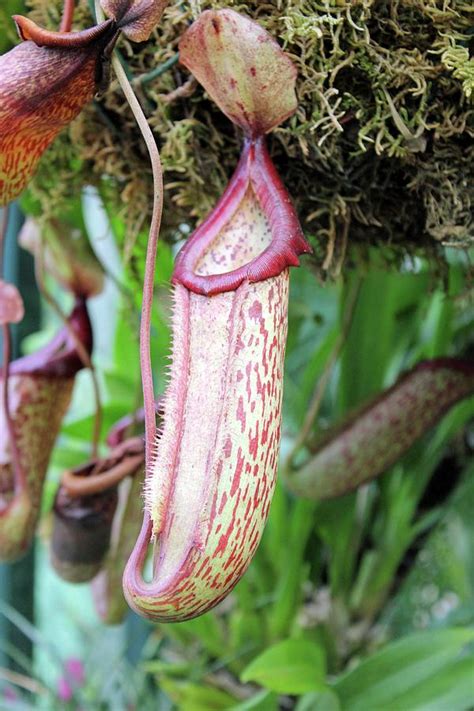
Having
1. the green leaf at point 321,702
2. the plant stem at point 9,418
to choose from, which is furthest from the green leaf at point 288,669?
the plant stem at point 9,418

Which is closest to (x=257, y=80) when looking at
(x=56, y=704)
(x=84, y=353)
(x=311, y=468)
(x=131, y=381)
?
(x=84, y=353)

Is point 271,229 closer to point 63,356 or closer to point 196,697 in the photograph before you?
point 63,356

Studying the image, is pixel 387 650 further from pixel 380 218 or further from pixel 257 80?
pixel 257 80

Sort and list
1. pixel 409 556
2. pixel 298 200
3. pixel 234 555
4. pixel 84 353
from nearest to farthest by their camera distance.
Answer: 1. pixel 234 555
2. pixel 298 200
3. pixel 84 353
4. pixel 409 556

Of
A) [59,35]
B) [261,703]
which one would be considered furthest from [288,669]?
[59,35]

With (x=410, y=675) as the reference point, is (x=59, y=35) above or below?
above

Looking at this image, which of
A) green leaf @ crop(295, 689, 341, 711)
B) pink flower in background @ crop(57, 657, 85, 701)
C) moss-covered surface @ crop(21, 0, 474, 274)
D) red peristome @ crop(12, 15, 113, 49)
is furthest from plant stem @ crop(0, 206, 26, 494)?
pink flower in background @ crop(57, 657, 85, 701)
